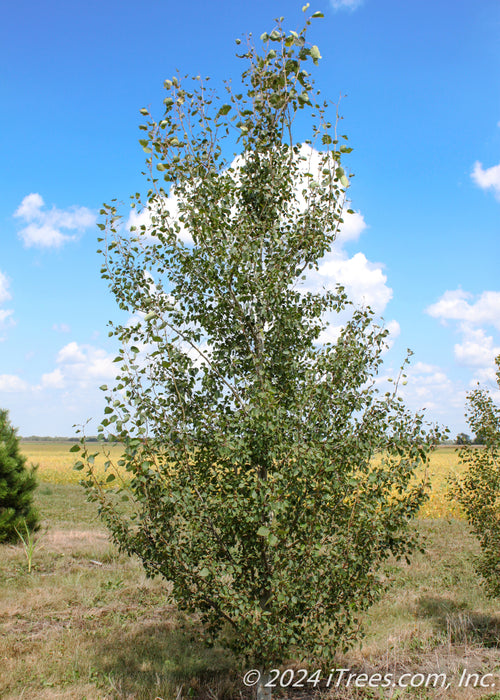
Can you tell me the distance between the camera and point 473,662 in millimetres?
6797

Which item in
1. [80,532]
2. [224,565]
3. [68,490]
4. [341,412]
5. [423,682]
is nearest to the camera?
[224,565]

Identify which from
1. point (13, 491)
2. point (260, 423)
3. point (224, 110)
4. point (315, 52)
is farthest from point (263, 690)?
point (13, 491)

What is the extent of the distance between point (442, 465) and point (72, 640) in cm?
2690

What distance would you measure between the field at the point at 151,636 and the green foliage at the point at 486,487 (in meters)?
0.72

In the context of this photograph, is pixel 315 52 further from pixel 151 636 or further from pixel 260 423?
pixel 151 636

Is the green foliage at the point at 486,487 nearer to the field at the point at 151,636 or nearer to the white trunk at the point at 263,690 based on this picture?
the field at the point at 151,636

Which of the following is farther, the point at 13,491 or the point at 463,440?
the point at 13,491

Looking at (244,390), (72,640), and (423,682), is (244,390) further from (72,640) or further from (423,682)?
(72,640)

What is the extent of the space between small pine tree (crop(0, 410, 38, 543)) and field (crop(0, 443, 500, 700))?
0.97 m

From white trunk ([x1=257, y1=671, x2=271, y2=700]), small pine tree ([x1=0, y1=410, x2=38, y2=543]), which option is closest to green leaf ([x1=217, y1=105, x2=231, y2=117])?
white trunk ([x1=257, y1=671, x2=271, y2=700])

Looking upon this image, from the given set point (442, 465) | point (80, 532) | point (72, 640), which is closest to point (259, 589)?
point (72, 640)

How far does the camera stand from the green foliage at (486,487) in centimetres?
805

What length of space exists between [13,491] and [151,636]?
7142 millimetres

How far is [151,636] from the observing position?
7.47 metres
